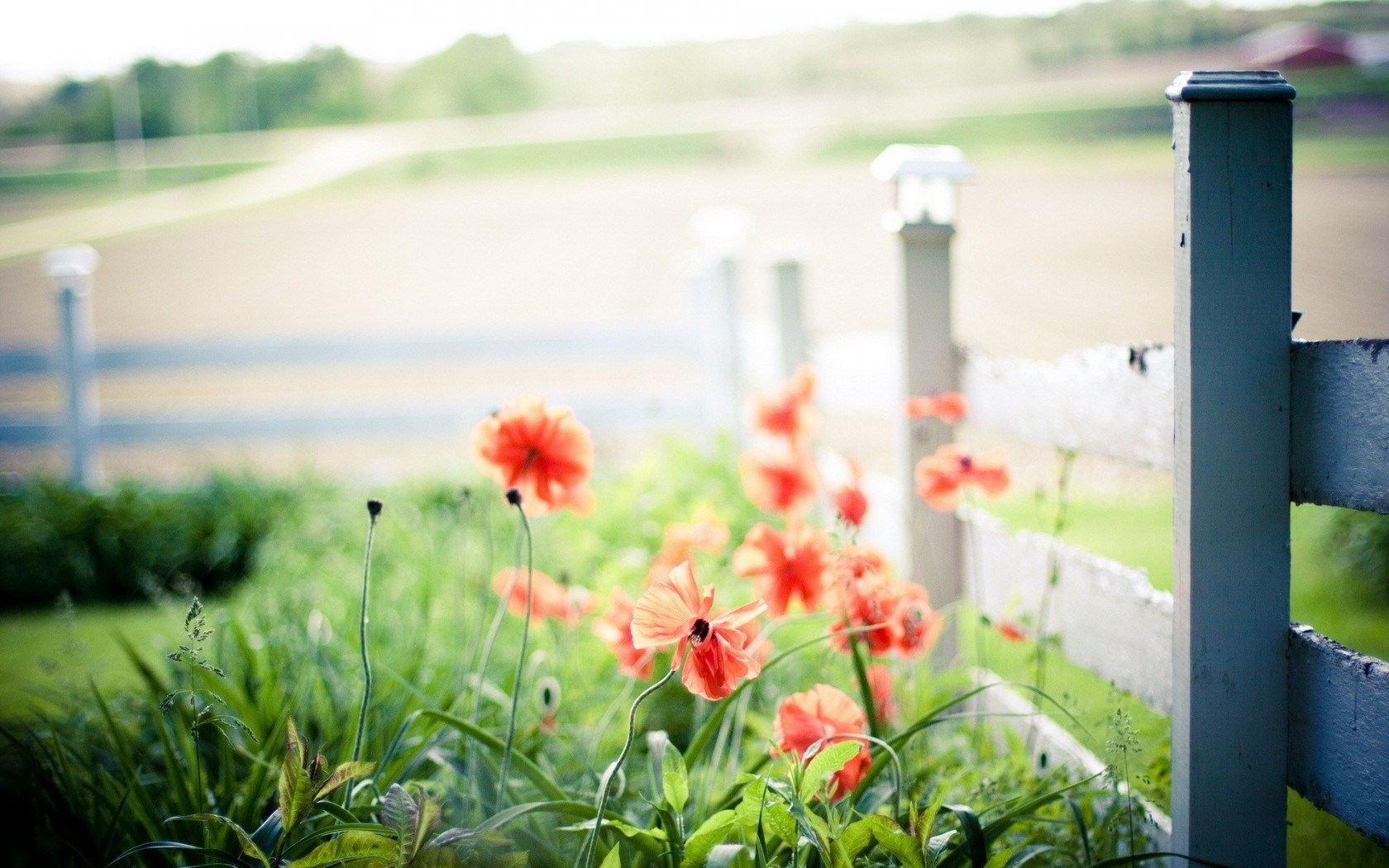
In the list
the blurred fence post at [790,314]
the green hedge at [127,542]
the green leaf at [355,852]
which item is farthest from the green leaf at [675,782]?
the green hedge at [127,542]

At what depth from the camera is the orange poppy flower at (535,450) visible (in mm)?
1225

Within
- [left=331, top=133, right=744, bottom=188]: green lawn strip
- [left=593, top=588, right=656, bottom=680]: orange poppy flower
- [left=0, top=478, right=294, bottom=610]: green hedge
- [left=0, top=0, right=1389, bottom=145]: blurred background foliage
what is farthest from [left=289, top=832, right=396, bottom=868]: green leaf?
[left=331, top=133, right=744, bottom=188]: green lawn strip

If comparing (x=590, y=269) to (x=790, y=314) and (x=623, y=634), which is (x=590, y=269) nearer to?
(x=790, y=314)

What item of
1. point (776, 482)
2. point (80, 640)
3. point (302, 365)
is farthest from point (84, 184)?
point (776, 482)

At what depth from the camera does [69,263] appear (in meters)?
4.71

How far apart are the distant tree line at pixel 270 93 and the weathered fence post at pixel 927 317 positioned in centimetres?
4305

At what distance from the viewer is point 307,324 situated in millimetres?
19781

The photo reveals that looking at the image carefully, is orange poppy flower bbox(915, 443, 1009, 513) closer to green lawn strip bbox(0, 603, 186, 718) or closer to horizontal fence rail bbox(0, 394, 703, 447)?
green lawn strip bbox(0, 603, 186, 718)

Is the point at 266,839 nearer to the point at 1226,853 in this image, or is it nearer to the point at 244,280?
the point at 1226,853

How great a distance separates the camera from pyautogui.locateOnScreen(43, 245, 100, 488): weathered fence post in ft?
14.8

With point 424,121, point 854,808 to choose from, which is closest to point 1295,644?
point 854,808

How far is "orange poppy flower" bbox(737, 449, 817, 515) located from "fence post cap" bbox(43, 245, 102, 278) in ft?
13.9

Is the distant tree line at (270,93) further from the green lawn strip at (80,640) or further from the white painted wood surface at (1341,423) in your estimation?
the white painted wood surface at (1341,423)

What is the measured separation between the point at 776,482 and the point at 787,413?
190 millimetres
